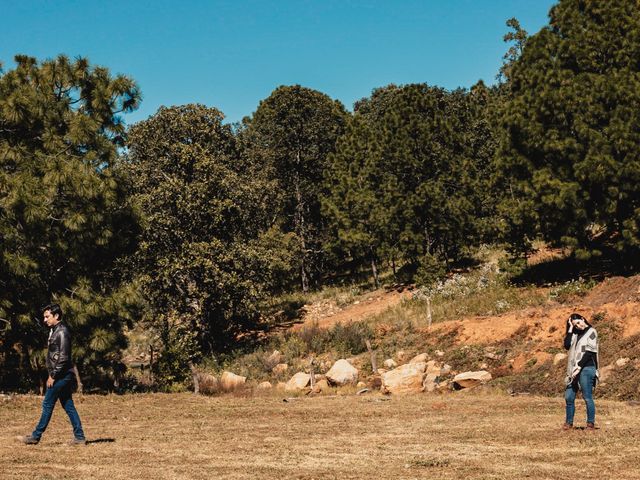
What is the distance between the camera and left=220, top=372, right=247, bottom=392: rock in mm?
24969

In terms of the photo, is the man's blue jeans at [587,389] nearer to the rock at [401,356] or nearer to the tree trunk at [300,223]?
the rock at [401,356]

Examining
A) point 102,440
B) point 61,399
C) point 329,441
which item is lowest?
point 329,441

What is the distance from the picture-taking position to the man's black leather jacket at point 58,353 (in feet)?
32.6

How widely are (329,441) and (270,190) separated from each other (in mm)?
26365

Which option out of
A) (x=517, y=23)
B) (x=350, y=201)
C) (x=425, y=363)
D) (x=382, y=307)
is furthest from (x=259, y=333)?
(x=517, y=23)

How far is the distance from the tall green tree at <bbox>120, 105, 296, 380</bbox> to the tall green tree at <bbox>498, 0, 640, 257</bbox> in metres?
13.2

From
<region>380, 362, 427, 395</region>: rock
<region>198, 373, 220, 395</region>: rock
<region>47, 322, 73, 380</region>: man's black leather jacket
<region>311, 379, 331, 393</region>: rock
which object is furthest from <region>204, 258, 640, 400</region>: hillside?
<region>47, 322, 73, 380</region>: man's black leather jacket

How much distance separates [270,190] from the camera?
36969 millimetres

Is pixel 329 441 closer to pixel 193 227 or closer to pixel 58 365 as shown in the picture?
pixel 58 365

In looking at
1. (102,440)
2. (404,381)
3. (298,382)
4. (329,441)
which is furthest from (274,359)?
(102,440)

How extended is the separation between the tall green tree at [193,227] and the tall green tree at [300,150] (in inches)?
468

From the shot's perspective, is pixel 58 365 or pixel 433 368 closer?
pixel 58 365

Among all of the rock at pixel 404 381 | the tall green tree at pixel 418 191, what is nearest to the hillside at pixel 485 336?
the rock at pixel 404 381

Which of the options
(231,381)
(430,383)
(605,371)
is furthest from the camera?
(231,381)
